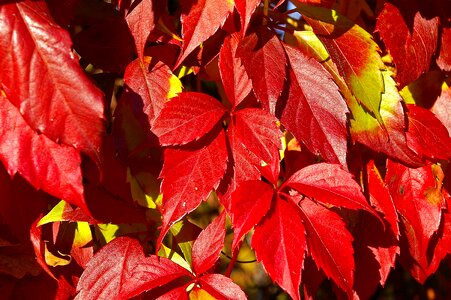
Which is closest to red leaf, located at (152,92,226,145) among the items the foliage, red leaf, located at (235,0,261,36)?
the foliage

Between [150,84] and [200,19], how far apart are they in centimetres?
12

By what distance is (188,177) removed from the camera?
810 mm

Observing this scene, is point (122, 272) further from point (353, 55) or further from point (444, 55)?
point (444, 55)

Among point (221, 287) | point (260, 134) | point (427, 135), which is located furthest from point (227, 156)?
point (427, 135)

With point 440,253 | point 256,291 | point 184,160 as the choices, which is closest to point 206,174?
point 184,160

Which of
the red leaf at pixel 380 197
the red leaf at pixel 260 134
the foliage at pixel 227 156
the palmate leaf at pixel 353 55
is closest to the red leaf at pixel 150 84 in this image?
the foliage at pixel 227 156

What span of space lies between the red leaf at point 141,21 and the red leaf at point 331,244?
294mm

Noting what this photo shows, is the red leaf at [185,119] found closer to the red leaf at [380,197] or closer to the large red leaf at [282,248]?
the large red leaf at [282,248]

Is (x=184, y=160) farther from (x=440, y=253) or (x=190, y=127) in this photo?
(x=440, y=253)

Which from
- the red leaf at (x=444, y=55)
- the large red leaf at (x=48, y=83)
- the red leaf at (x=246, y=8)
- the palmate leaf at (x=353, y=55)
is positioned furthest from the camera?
the red leaf at (x=444, y=55)

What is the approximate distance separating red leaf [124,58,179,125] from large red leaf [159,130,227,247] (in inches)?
2.7

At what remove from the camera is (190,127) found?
2.68 feet

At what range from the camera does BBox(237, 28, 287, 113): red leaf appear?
0.81m

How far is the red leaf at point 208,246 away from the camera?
2.85 ft
